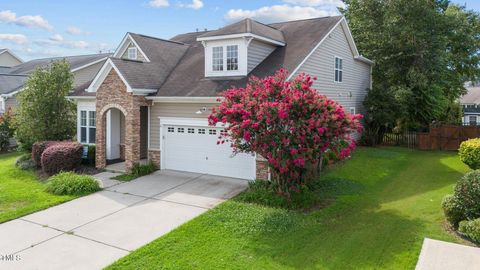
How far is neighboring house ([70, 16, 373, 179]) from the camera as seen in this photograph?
14.9 m

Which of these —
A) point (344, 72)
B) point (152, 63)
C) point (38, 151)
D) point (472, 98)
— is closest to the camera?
point (38, 151)

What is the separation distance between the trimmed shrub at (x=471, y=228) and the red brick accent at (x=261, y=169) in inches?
259

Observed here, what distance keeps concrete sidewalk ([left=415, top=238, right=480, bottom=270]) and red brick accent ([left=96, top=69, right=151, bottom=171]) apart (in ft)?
37.3

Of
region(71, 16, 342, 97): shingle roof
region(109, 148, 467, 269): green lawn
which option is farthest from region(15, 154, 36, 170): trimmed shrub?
region(109, 148, 467, 269): green lawn

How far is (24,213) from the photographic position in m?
10.7

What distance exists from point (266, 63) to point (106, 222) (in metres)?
9.19

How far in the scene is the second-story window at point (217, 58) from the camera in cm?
1589

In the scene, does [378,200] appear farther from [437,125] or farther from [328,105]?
[437,125]

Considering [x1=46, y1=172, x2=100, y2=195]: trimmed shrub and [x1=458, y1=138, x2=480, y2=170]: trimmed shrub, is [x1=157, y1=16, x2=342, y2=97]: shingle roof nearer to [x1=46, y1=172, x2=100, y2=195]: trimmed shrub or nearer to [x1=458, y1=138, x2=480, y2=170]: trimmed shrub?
[x1=46, y1=172, x2=100, y2=195]: trimmed shrub

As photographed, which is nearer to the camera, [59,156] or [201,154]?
[201,154]

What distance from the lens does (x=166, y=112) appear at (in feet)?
52.0

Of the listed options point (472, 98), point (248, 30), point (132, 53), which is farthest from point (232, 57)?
point (472, 98)

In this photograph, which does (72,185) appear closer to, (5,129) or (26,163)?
(26,163)

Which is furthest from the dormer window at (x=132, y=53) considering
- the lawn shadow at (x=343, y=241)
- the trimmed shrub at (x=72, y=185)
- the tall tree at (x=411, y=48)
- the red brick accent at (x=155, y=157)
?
the tall tree at (x=411, y=48)
